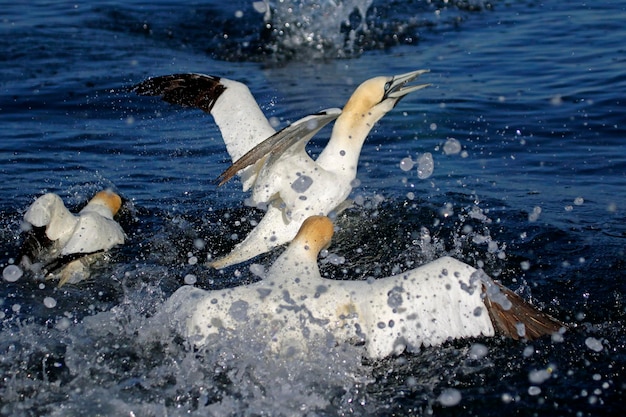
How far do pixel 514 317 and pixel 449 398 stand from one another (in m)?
0.66

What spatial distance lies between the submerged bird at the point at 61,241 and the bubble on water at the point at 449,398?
9.84 feet

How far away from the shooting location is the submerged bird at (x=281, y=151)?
7465mm

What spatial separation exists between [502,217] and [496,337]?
2.34 meters

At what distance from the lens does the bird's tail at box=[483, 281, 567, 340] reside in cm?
578

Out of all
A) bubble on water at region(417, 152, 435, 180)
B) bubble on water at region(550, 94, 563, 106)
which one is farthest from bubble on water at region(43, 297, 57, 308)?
bubble on water at region(550, 94, 563, 106)

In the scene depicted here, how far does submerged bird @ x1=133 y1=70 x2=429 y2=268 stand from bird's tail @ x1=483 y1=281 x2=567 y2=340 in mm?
1786

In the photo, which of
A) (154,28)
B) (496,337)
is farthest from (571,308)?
(154,28)

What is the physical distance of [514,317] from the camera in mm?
5848

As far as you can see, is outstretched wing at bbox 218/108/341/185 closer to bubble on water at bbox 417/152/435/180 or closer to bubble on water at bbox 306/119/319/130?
bubble on water at bbox 306/119/319/130

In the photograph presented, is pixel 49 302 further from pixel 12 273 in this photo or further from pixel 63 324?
pixel 12 273

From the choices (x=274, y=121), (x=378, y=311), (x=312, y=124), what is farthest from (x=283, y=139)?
(x=274, y=121)

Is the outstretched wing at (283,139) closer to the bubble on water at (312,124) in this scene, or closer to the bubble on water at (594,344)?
the bubble on water at (312,124)

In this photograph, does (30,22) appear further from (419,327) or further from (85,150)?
(419,327)

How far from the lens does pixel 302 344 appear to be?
575 cm
